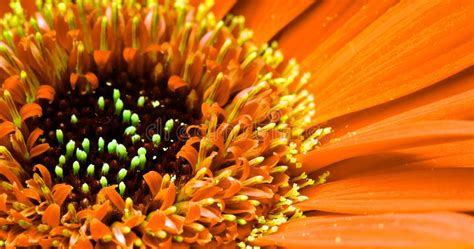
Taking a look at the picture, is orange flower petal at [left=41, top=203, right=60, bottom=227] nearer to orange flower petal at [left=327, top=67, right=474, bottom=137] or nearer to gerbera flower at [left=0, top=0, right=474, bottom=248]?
gerbera flower at [left=0, top=0, right=474, bottom=248]

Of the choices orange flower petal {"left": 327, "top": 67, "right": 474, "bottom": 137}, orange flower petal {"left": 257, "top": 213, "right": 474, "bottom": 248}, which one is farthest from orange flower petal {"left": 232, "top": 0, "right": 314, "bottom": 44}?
orange flower petal {"left": 257, "top": 213, "right": 474, "bottom": 248}

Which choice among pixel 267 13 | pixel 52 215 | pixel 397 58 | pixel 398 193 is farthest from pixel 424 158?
pixel 52 215

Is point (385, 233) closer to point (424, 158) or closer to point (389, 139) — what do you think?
point (389, 139)

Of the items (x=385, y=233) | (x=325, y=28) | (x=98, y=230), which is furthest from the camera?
(x=325, y=28)

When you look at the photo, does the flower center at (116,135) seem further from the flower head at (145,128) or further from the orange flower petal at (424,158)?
the orange flower petal at (424,158)

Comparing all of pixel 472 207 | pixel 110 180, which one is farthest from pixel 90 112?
pixel 472 207

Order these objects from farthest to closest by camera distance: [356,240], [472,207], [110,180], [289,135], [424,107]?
[289,135]
[424,107]
[110,180]
[472,207]
[356,240]

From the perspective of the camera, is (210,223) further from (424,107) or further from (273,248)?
(424,107)
